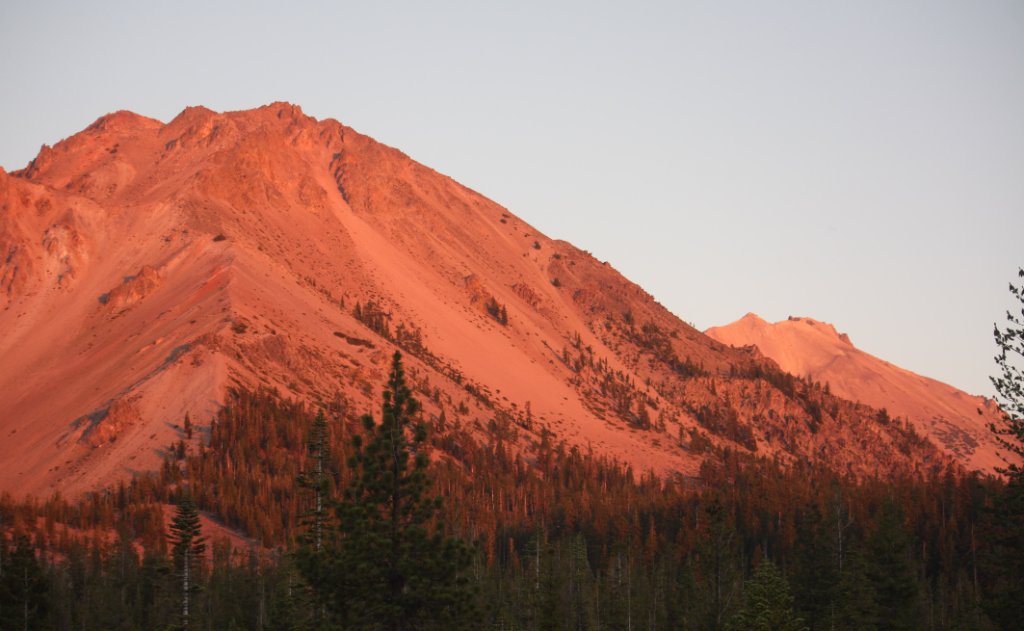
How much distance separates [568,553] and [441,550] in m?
91.2

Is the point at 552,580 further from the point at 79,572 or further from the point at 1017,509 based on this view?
the point at 79,572

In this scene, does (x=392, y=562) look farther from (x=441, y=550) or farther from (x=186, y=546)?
(x=186, y=546)

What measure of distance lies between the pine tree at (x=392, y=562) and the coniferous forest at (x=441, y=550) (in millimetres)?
74

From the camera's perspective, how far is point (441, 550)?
4706 centimetres

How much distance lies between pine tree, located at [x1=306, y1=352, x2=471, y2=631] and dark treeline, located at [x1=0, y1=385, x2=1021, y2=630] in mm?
1446

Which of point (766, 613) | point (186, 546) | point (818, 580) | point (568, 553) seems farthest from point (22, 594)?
point (568, 553)

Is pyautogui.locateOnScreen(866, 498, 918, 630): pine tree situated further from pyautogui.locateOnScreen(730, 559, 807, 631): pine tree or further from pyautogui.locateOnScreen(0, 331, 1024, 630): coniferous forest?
pyautogui.locateOnScreen(730, 559, 807, 631): pine tree

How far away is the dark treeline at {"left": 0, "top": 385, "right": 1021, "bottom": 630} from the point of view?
245ft

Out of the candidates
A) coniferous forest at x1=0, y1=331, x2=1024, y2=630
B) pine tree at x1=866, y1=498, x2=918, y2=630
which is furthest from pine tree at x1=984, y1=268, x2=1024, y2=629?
pine tree at x1=866, y1=498, x2=918, y2=630

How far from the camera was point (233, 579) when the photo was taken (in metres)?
117

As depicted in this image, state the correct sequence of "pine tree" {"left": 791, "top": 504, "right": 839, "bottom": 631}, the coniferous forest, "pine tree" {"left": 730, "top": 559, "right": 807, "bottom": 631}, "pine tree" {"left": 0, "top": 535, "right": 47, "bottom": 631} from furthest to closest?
"pine tree" {"left": 791, "top": 504, "right": 839, "bottom": 631}, "pine tree" {"left": 0, "top": 535, "right": 47, "bottom": 631}, "pine tree" {"left": 730, "top": 559, "right": 807, "bottom": 631}, the coniferous forest

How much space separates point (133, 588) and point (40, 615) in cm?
4284

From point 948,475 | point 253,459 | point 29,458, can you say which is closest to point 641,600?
point 948,475

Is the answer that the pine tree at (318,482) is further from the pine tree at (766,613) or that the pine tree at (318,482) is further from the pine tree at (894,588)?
the pine tree at (894,588)
